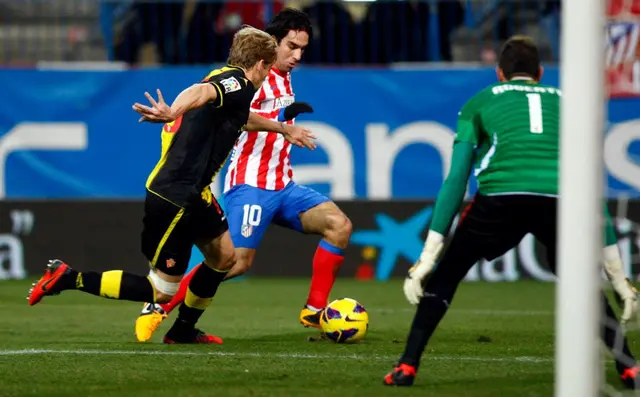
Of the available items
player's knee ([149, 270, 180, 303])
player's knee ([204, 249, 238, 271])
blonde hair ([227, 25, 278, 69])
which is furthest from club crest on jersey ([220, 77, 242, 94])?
player's knee ([149, 270, 180, 303])

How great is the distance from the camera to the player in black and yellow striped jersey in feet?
23.6

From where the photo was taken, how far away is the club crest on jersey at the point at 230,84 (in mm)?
6996

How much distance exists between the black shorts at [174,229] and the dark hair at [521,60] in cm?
217

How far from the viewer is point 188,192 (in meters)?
7.20

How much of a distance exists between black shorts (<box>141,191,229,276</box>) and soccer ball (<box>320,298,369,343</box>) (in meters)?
0.98

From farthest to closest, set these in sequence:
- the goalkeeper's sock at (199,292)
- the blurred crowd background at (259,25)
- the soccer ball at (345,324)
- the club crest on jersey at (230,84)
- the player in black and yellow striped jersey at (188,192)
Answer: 1. the blurred crowd background at (259,25)
2. the soccer ball at (345,324)
3. the goalkeeper's sock at (199,292)
4. the player in black and yellow striped jersey at (188,192)
5. the club crest on jersey at (230,84)

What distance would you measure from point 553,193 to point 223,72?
2301 mm

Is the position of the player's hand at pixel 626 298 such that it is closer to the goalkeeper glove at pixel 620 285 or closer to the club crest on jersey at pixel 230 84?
the goalkeeper glove at pixel 620 285

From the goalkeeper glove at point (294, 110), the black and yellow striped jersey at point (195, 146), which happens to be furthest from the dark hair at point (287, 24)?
the black and yellow striped jersey at point (195, 146)

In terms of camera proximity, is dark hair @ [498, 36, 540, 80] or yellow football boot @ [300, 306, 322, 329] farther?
yellow football boot @ [300, 306, 322, 329]

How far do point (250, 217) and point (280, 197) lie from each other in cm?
26

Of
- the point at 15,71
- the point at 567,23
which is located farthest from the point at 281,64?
the point at 15,71

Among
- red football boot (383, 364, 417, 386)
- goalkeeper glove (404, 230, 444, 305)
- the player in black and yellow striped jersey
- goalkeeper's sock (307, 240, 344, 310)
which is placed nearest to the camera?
goalkeeper glove (404, 230, 444, 305)

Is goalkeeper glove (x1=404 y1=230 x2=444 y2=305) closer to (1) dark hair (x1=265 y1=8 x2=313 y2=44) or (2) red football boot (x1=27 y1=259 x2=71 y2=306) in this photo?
(2) red football boot (x1=27 y1=259 x2=71 y2=306)
